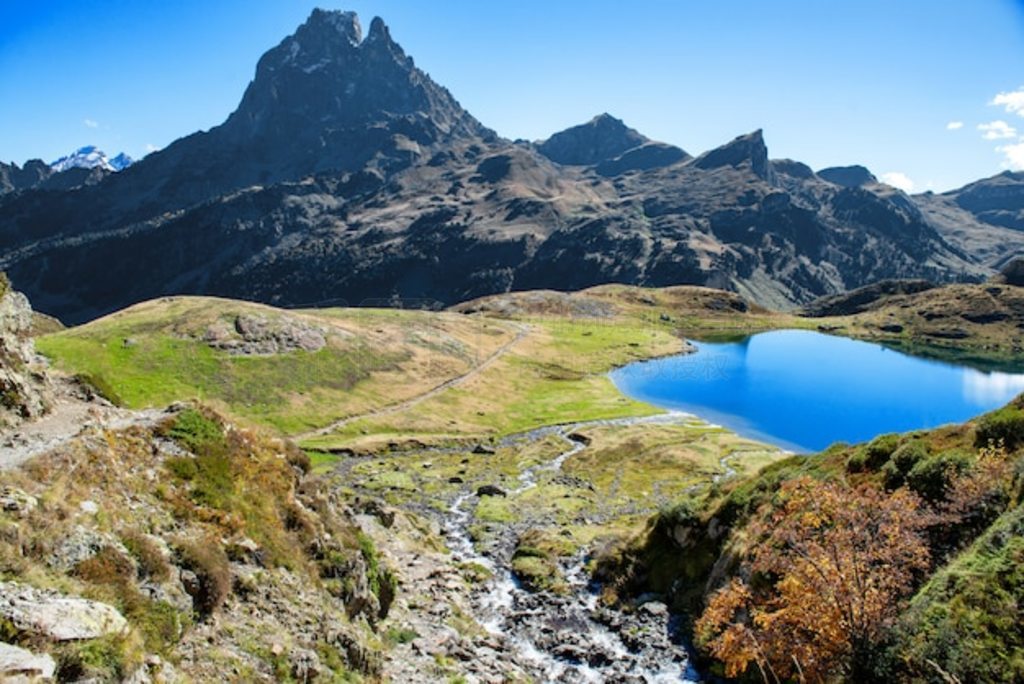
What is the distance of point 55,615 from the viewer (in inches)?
596

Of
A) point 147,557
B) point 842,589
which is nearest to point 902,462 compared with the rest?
point 842,589

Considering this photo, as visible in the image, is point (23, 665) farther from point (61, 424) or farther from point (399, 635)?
point (399, 635)

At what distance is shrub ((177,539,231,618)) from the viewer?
2188cm

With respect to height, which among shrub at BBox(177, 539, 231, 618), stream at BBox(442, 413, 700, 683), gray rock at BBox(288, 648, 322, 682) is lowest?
stream at BBox(442, 413, 700, 683)

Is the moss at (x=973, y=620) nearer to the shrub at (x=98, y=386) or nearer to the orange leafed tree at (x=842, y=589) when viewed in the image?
the orange leafed tree at (x=842, y=589)

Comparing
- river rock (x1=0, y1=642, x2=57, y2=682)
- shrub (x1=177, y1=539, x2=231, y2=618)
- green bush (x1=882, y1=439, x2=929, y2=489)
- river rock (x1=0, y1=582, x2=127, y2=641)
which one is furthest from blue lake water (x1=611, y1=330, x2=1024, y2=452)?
river rock (x1=0, y1=642, x2=57, y2=682)

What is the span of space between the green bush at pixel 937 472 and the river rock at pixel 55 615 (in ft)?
112

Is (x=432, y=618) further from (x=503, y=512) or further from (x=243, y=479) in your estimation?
(x=503, y=512)

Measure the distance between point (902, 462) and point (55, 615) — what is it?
38.9 metres

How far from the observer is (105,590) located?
18031mm

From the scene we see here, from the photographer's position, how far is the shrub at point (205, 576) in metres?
21.9

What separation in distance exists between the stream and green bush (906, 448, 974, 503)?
15.7 m

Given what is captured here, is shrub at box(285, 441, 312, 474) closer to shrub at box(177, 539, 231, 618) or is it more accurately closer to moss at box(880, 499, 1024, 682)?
shrub at box(177, 539, 231, 618)

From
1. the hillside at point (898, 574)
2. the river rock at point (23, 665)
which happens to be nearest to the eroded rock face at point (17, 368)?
the river rock at point (23, 665)
